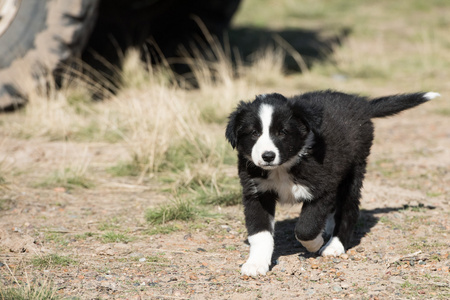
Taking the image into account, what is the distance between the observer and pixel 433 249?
4.53 meters

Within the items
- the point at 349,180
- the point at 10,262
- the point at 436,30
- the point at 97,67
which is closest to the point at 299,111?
the point at 349,180

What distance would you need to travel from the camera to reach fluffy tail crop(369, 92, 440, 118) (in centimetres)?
496

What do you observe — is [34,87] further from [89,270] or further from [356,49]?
[356,49]

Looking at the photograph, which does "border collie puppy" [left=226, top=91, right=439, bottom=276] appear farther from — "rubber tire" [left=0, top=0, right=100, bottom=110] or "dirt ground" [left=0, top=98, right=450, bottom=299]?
"rubber tire" [left=0, top=0, right=100, bottom=110]

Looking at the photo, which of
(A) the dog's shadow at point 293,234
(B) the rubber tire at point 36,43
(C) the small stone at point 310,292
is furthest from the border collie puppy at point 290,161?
(B) the rubber tire at point 36,43

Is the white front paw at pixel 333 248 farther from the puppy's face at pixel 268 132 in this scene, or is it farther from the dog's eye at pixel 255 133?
the dog's eye at pixel 255 133

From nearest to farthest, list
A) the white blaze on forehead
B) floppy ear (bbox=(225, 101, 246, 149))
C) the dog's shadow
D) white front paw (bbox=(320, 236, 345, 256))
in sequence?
the white blaze on forehead < floppy ear (bbox=(225, 101, 246, 149)) < white front paw (bbox=(320, 236, 345, 256)) < the dog's shadow

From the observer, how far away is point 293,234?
5.05 metres

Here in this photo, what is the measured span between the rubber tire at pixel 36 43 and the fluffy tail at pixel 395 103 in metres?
3.55

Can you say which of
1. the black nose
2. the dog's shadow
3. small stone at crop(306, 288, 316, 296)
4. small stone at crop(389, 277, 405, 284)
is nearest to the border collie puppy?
the black nose

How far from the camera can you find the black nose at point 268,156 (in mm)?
4047

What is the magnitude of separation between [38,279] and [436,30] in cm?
1017

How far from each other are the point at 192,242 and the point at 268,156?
1032mm

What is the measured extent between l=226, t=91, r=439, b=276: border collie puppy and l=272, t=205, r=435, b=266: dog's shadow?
20 centimetres
